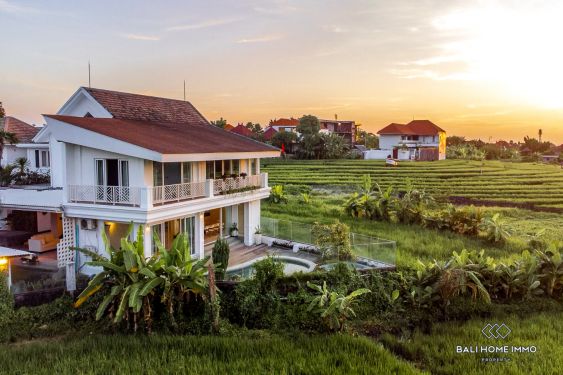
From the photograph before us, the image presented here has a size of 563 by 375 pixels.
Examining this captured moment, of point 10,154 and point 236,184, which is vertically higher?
point 10,154

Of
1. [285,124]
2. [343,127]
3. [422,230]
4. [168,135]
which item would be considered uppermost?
[285,124]

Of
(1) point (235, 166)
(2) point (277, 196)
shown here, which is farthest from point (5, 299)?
(2) point (277, 196)

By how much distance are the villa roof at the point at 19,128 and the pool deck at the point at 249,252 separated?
675 inches

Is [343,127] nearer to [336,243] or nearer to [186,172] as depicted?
[186,172]

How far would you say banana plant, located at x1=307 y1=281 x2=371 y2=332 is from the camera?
491 inches

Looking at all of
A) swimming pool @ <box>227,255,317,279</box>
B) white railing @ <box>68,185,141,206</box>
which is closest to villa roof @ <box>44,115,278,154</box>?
white railing @ <box>68,185,141,206</box>

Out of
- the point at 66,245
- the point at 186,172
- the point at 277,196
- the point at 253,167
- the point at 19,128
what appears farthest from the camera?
the point at 277,196

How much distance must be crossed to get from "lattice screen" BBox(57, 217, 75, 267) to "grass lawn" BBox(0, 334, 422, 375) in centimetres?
446

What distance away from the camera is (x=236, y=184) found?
19.7 meters

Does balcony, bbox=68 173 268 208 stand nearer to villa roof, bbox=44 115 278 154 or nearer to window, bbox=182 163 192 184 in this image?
window, bbox=182 163 192 184

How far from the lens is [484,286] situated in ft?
50.1

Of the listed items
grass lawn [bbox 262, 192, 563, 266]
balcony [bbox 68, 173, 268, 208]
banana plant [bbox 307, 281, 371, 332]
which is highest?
balcony [bbox 68, 173, 268, 208]

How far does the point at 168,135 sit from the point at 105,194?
4.44 meters

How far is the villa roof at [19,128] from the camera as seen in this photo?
95.4 ft
